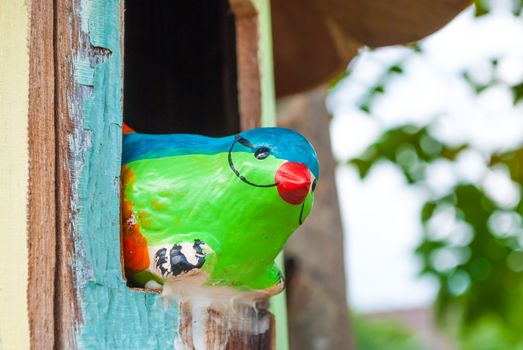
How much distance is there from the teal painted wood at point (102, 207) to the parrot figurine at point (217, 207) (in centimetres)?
3

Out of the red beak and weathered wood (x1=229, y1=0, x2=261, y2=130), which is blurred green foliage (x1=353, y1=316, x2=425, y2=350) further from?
the red beak

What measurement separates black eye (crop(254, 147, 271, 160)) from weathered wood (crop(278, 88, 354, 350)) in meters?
1.08

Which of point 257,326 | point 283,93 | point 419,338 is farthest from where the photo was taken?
point 419,338

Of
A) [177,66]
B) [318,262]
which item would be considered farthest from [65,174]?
[318,262]

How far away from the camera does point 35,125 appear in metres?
0.86

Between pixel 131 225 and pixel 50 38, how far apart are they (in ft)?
0.73

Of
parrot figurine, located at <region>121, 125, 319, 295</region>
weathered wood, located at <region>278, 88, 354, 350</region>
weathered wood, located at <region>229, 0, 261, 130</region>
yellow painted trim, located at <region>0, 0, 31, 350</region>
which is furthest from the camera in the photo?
weathered wood, located at <region>278, 88, 354, 350</region>

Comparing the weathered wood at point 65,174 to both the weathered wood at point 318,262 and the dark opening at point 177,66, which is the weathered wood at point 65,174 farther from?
the weathered wood at point 318,262

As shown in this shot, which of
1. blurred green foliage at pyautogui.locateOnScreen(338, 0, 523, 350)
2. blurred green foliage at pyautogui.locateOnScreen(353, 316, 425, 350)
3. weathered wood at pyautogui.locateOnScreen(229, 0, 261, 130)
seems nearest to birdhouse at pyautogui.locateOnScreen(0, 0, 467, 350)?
weathered wood at pyautogui.locateOnScreen(229, 0, 261, 130)

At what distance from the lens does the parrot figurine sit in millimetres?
912

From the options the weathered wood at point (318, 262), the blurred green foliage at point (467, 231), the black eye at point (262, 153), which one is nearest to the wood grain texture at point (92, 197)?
the black eye at point (262, 153)

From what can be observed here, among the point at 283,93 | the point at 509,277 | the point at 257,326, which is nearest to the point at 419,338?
the point at 509,277

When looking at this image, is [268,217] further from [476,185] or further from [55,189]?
[476,185]

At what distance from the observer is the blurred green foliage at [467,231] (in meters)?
2.41
